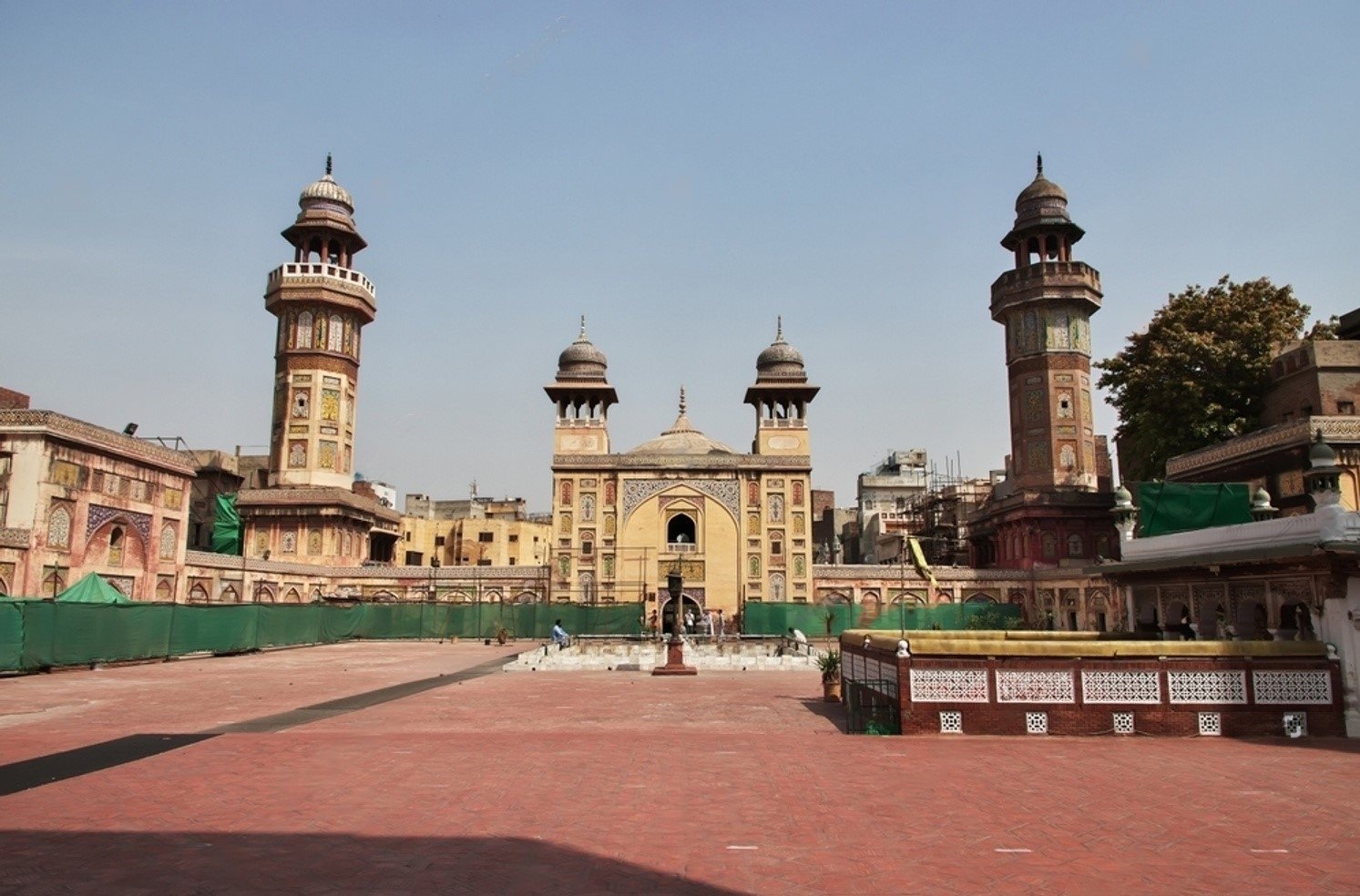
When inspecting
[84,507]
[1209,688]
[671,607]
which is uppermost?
[84,507]

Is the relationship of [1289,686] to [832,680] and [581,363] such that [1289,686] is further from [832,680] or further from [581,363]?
[581,363]

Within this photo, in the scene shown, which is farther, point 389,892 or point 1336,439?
point 1336,439

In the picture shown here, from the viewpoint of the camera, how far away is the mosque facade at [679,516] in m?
48.0

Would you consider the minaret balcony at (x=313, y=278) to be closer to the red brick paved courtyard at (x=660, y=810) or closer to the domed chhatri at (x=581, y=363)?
the domed chhatri at (x=581, y=363)

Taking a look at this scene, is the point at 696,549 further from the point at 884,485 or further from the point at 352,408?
the point at 884,485

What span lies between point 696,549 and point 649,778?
38.1m

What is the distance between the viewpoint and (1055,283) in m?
50.2

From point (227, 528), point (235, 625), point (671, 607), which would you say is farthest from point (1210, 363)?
point (227, 528)

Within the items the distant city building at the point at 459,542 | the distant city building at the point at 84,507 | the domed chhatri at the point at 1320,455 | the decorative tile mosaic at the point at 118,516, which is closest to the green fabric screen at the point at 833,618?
the distant city building at the point at 84,507

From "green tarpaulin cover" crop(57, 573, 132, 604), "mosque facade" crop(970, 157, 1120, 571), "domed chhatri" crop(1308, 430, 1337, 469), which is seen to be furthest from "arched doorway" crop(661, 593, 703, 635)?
"domed chhatri" crop(1308, 430, 1337, 469)

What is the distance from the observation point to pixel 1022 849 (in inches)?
297

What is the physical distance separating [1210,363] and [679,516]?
2430cm

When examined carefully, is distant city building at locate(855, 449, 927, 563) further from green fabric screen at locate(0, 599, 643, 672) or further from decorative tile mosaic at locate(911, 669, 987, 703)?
decorative tile mosaic at locate(911, 669, 987, 703)

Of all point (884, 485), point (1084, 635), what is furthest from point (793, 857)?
point (884, 485)
